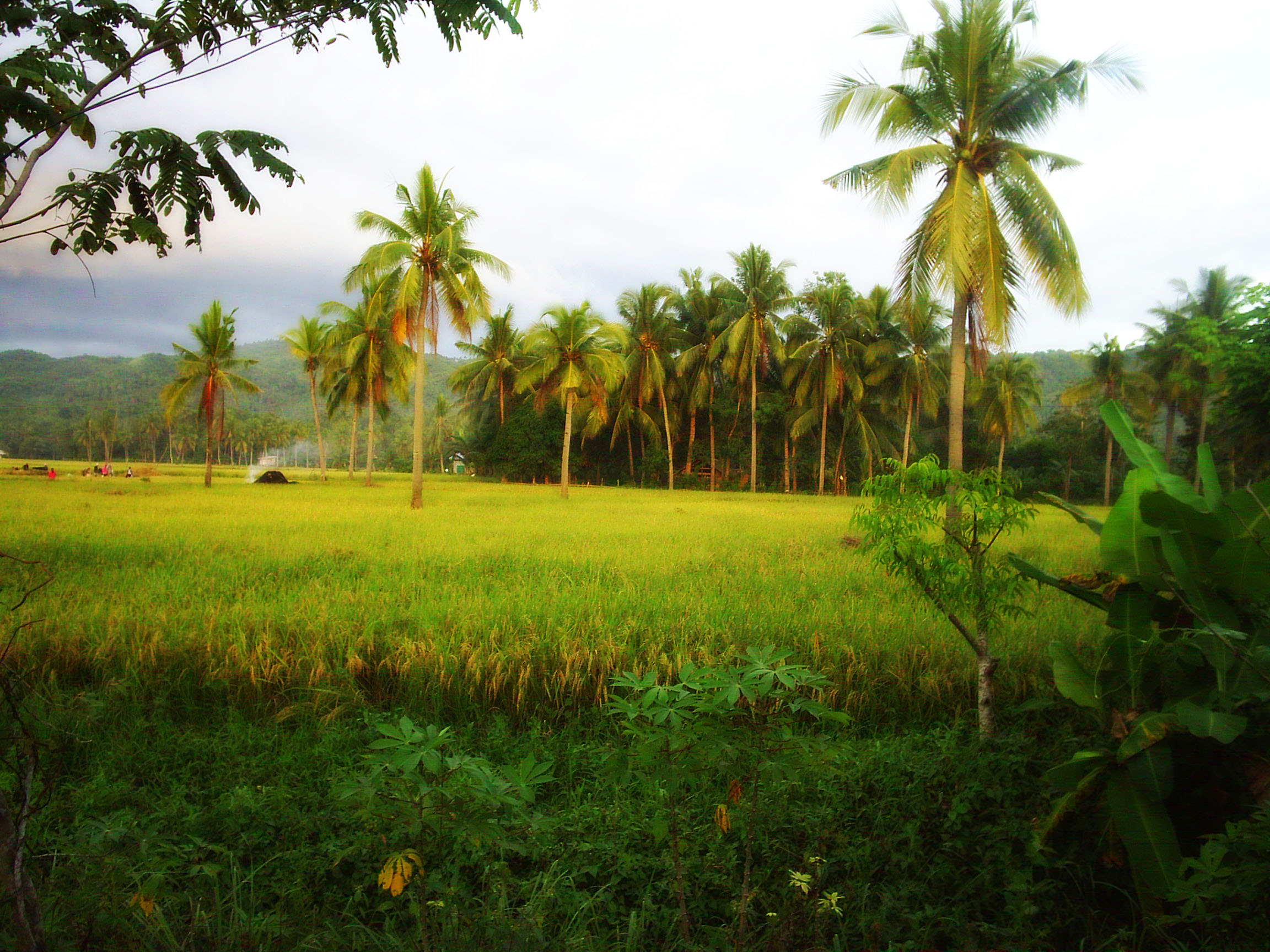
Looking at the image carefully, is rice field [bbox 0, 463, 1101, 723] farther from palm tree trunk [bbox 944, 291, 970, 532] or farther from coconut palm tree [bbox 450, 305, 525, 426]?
coconut palm tree [bbox 450, 305, 525, 426]

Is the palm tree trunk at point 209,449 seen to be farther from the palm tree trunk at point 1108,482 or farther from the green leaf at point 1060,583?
the palm tree trunk at point 1108,482

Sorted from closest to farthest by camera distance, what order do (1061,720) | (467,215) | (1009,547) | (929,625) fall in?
(1061,720) → (929,625) → (1009,547) → (467,215)

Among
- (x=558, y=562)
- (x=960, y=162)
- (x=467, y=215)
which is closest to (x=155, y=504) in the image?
(x=558, y=562)

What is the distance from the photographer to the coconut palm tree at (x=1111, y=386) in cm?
2103

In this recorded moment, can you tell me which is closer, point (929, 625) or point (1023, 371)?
point (929, 625)

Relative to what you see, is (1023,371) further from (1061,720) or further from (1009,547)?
(1061,720)

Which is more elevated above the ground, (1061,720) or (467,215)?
(467,215)

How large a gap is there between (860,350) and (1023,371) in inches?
475

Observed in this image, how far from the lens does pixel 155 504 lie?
8.92 metres

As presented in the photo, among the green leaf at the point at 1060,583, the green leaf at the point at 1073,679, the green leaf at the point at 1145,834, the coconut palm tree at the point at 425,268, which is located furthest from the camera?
the coconut palm tree at the point at 425,268

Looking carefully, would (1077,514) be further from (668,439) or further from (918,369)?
(668,439)

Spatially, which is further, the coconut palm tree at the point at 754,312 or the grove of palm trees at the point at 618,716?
the coconut palm tree at the point at 754,312

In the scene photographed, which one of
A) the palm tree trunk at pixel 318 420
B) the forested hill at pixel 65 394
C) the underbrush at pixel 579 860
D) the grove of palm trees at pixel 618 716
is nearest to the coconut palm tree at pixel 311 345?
the palm tree trunk at pixel 318 420

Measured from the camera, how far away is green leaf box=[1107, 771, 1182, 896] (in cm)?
167
